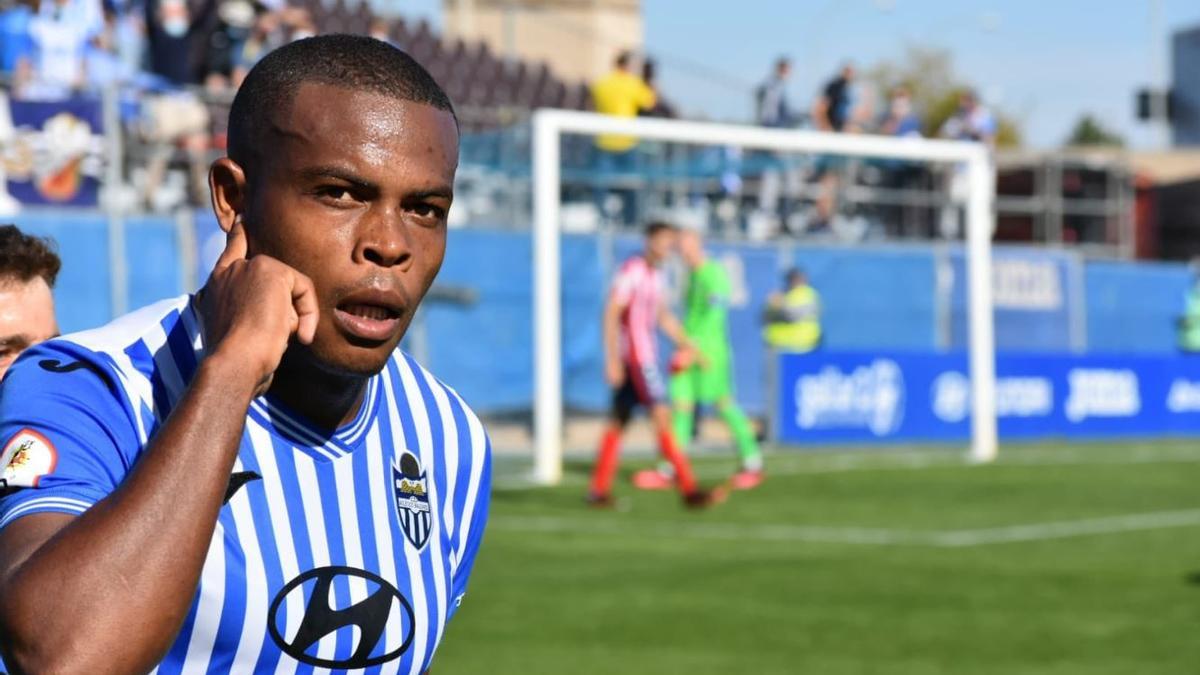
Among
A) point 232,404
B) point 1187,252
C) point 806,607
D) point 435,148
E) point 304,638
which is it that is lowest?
point 1187,252

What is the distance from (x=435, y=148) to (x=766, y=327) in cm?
2148

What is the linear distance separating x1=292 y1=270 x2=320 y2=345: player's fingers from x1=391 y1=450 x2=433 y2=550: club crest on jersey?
47 cm

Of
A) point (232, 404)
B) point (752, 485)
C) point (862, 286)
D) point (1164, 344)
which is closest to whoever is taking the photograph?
point (232, 404)

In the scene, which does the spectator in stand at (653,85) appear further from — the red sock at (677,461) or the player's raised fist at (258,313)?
the player's raised fist at (258,313)

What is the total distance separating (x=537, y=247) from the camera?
1716 centimetres

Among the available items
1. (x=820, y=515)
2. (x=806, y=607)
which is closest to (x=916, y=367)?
(x=820, y=515)

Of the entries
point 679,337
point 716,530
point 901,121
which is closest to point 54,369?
point 716,530

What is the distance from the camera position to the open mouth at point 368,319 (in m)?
2.53

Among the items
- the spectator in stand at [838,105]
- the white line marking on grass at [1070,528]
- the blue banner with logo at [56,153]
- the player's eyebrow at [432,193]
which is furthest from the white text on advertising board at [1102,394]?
the player's eyebrow at [432,193]

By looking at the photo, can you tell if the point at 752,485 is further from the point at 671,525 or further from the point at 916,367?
the point at 916,367

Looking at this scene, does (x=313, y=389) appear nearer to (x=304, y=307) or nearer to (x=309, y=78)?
(x=304, y=307)

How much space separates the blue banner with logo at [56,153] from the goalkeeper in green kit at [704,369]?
16.8 ft

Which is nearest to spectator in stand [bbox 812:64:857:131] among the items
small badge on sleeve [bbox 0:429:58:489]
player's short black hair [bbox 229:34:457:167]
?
player's short black hair [bbox 229:34:457:167]

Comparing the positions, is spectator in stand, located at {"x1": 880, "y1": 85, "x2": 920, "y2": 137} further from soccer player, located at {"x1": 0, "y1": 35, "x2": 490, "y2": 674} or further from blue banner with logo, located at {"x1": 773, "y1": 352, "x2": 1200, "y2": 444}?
soccer player, located at {"x1": 0, "y1": 35, "x2": 490, "y2": 674}
